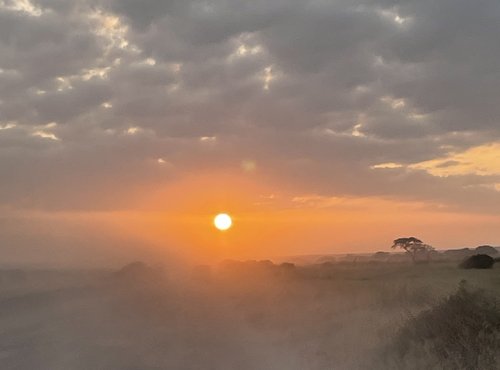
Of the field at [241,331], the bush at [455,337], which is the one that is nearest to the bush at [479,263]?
the field at [241,331]

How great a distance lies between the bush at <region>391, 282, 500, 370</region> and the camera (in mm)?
13617

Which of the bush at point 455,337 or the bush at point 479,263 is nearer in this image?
the bush at point 455,337

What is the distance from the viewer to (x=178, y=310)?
3416 centimetres

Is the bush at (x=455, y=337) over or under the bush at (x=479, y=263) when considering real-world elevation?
under

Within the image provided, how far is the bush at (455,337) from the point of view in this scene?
13617 mm

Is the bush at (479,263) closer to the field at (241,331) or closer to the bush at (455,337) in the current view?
the field at (241,331)

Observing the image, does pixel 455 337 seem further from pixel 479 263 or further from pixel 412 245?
pixel 412 245

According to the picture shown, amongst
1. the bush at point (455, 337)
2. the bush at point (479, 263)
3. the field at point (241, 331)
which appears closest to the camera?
the bush at point (455, 337)

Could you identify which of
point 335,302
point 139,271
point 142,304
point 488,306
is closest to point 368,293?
point 335,302

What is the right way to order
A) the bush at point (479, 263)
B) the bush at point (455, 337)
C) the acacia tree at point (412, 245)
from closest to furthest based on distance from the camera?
the bush at point (455, 337), the bush at point (479, 263), the acacia tree at point (412, 245)

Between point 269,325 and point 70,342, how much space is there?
9.03m

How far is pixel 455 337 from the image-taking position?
14.6m

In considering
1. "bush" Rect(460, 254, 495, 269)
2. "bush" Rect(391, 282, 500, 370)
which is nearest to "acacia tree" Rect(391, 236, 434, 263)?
"bush" Rect(460, 254, 495, 269)

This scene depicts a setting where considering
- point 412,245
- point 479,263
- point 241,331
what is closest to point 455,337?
point 241,331
